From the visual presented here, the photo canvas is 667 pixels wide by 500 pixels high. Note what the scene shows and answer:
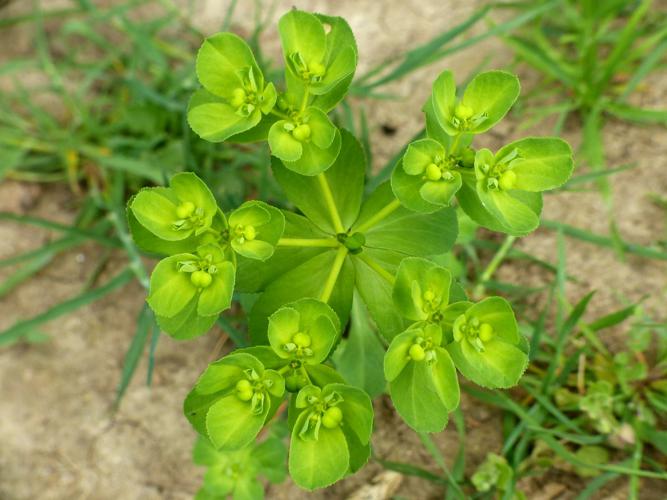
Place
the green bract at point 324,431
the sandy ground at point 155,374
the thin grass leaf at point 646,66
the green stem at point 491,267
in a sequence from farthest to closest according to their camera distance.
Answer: the thin grass leaf at point 646,66 → the green stem at point 491,267 → the sandy ground at point 155,374 → the green bract at point 324,431

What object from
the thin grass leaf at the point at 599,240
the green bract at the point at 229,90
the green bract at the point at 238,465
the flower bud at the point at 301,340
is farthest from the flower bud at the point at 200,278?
the thin grass leaf at the point at 599,240

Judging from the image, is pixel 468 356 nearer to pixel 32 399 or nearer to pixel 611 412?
pixel 611 412

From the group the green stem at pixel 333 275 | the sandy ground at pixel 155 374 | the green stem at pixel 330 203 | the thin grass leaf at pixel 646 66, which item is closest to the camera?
the green stem at pixel 333 275

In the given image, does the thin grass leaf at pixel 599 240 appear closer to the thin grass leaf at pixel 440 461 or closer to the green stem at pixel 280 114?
the thin grass leaf at pixel 440 461

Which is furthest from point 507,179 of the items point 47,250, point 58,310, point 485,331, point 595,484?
point 47,250

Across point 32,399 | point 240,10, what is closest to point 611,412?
point 32,399

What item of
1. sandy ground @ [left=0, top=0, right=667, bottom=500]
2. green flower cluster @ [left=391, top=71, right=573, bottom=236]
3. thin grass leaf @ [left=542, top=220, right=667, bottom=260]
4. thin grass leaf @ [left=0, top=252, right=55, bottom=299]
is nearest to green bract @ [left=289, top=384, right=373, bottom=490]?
green flower cluster @ [left=391, top=71, right=573, bottom=236]
